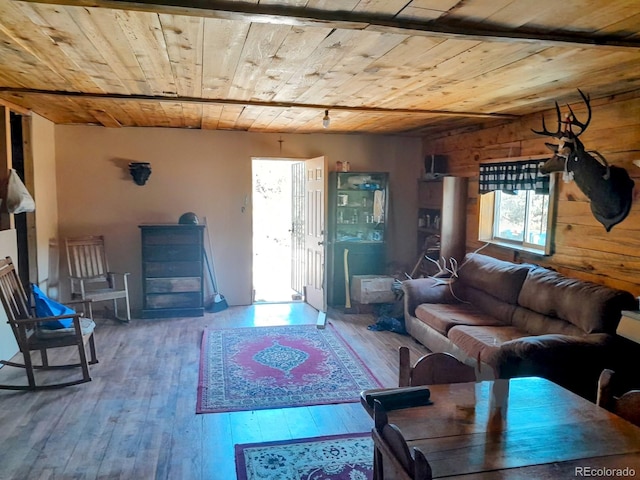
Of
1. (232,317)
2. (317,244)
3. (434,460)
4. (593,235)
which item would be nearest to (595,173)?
(593,235)

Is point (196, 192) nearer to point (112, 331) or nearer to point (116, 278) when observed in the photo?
point (116, 278)

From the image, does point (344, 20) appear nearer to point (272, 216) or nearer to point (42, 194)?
point (42, 194)

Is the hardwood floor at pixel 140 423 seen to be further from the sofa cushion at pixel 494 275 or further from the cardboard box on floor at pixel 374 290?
the cardboard box on floor at pixel 374 290

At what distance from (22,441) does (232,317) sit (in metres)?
2.95

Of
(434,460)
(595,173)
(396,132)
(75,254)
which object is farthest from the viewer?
(396,132)

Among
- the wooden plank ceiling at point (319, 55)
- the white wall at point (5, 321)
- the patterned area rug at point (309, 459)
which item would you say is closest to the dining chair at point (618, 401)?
the patterned area rug at point (309, 459)

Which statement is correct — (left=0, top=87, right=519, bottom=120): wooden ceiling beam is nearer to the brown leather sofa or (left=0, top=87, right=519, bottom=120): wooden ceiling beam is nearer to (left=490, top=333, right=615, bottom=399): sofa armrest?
the brown leather sofa

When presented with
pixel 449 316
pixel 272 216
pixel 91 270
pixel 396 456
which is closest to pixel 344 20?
pixel 396 456

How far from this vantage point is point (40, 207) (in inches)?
193

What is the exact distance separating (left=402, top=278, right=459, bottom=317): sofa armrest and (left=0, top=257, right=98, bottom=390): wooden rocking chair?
9.69 feet

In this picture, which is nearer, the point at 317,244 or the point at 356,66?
the point at 356,66

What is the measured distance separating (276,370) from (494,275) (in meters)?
2.14

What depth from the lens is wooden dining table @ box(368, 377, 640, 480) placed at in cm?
140

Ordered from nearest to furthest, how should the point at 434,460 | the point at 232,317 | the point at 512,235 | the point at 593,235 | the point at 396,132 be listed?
the point at 434,460 < the point at 593,235 < the point at 512,235 < the point at 232,317 < the point at 396,132
